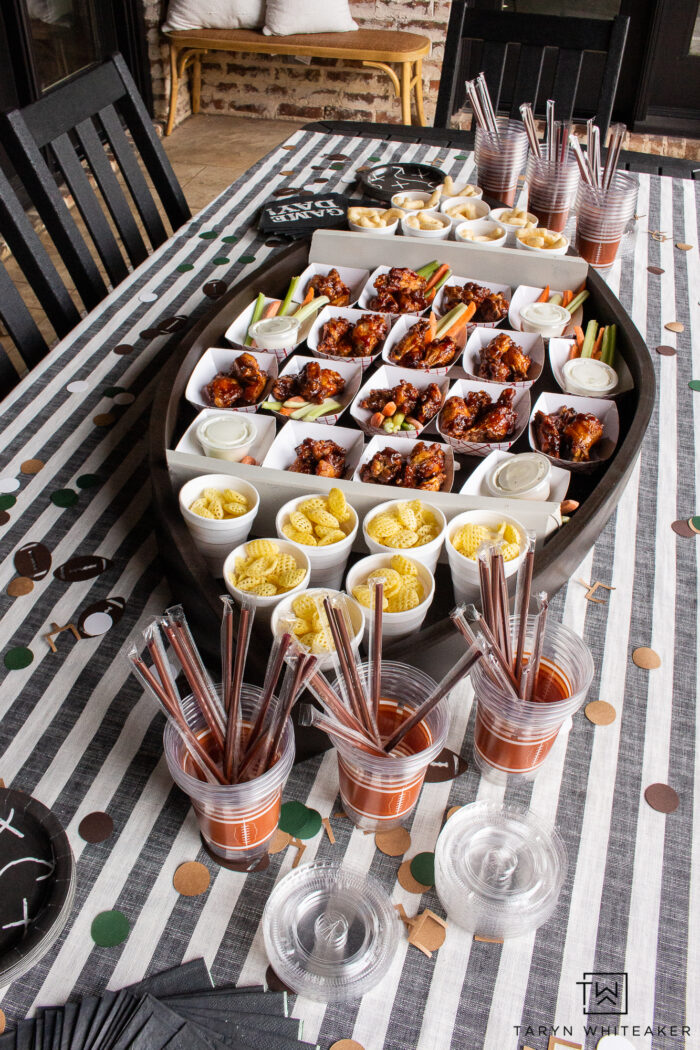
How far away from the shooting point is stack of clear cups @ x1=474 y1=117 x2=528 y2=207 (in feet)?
6.77

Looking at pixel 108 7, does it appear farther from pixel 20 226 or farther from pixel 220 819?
pixel 220 819

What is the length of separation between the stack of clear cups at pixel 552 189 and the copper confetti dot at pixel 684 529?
1026 millimetres

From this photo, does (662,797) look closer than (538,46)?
Yes

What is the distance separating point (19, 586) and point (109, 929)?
525 millimetres

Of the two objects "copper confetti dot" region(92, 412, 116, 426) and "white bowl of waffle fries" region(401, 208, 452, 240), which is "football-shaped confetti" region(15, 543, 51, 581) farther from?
"white bowl of waffle fries" region(401, 208, 452, 240)

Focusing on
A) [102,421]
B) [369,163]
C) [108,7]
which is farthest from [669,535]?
[108,7]

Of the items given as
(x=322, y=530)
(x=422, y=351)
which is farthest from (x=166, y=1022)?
(x=422, y=351)

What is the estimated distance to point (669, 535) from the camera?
1297 mm

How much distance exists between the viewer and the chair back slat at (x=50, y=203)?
176 centimetres

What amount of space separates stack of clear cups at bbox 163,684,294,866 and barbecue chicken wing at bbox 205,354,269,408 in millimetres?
633

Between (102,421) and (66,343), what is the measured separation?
30 centimetres

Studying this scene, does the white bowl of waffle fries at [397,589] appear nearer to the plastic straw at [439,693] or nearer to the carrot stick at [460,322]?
the plastic straw at [439,693]

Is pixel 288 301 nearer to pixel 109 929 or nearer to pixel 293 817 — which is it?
pixel 293 817

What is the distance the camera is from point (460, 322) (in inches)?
61.8
